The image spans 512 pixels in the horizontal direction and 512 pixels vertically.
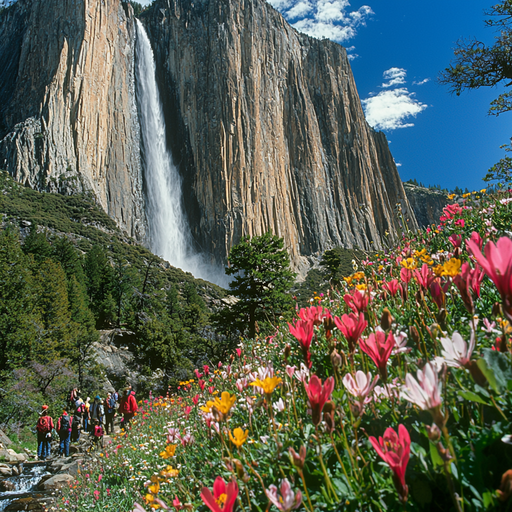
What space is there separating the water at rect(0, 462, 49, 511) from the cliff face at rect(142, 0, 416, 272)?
3905 centimetres

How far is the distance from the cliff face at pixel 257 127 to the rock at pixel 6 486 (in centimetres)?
4034

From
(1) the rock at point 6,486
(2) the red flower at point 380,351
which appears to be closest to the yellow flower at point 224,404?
(2) the red flower at point 380,351

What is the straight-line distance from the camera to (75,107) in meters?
42.1

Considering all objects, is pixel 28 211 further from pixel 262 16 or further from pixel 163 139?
pixel 262 16

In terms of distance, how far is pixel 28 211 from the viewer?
121 ft

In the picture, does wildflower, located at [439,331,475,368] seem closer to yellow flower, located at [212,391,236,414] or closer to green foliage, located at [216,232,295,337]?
yellow flower, located at [212,391,236,414]

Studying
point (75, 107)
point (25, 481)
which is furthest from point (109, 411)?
point (75, 107)

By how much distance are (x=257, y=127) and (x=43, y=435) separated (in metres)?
48.6

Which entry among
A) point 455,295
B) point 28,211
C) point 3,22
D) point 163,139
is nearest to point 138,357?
point 28,211

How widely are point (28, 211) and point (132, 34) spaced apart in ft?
110

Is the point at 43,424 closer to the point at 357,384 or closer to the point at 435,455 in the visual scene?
the point at 357,384

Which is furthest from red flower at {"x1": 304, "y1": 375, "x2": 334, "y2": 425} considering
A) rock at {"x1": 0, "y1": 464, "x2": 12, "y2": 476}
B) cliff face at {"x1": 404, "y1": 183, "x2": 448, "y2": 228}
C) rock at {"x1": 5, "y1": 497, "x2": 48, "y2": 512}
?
cliff face at {"x1": 404, "y1": 183, "x2": 448, "y2": 228}

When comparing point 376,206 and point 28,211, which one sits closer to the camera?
point 28,211

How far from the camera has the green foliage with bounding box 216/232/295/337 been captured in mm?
18109
